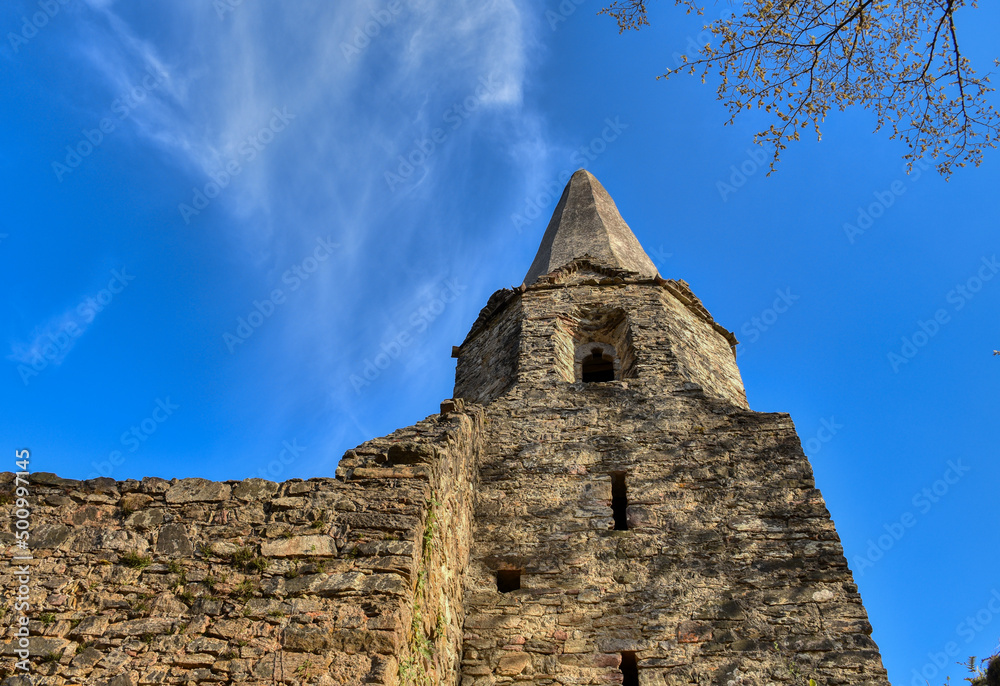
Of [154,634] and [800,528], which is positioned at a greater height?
[800,528]

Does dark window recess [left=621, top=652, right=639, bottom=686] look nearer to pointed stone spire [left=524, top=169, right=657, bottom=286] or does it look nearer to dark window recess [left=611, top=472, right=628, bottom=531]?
dark window recess [left=611, top=472, right=628, bottom=531]

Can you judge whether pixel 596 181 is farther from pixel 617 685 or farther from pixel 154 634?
pixel 154 634

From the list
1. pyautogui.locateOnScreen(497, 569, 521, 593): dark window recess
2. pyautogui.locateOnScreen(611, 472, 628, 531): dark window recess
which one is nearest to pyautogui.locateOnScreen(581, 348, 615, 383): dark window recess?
pyautogui.locateOnScreen(611, 472, 628, 531): dark window recess

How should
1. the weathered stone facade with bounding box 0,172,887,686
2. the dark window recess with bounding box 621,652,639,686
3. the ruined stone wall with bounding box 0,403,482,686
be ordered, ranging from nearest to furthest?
the ruined stone wall with bounding box 0,403,482,686, the weathered stone facade with bounding box 0,172,887,686, the dark window recess with bounding box 621,652,639,686

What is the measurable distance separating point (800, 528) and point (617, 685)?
252 centimetres

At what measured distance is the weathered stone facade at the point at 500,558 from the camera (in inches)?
182

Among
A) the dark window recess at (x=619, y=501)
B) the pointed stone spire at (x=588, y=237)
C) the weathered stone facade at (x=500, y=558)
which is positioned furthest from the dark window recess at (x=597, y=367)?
the dark window recess at (x=619, y=501)

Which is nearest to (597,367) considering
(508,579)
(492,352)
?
(492,352)

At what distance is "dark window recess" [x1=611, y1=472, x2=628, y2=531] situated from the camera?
760 centimetres

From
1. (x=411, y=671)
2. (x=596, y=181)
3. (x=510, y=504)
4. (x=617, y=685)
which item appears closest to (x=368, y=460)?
(x=411, y=671)

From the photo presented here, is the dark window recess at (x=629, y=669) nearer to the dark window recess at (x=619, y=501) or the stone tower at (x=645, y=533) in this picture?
the stone tower at (x=645, y=533)

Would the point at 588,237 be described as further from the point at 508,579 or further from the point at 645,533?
the point at 508,579

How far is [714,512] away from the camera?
7.33 metres

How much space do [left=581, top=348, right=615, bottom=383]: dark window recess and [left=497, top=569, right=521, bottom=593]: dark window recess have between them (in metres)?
4.28
